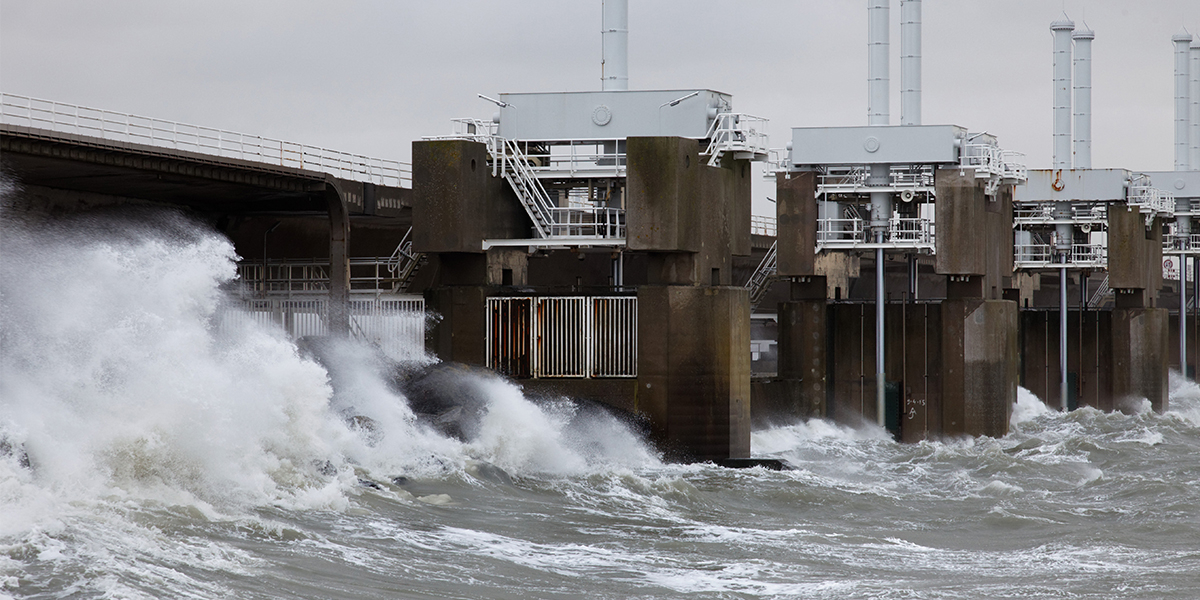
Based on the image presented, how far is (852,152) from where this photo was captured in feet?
122

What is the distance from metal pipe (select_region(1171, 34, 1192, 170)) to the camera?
64.3m

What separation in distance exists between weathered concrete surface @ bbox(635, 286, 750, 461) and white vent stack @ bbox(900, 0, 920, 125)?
15.3 m

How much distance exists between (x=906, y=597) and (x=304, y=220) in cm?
2221

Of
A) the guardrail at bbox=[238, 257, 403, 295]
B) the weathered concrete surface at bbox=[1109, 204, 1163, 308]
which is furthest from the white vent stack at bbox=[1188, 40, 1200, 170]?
the guardrail at bbox=[238, 257, 403, 295]

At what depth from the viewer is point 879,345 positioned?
122 ft

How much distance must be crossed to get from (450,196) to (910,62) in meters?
18.1

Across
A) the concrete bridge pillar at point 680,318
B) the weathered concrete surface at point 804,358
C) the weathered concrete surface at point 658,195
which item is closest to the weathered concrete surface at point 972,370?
the weathered concrete surface at point 804,358

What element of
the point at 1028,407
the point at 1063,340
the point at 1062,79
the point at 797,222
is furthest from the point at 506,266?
the point at 1062,79

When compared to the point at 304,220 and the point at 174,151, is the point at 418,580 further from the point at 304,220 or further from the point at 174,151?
the point at 304,220

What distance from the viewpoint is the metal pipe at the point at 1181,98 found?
6431 centimetres

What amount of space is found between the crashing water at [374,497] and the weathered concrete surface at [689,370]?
0.76 m

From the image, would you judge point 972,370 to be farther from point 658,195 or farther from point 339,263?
point 339,263

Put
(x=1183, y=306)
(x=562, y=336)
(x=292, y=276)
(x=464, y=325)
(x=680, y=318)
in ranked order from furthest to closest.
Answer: (x=1183, y=306), (x=292, y=276), (x=464, y=325), (x=562, y=336), (x=680, y=318)

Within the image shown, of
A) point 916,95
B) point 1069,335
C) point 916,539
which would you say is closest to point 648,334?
point 916,539
